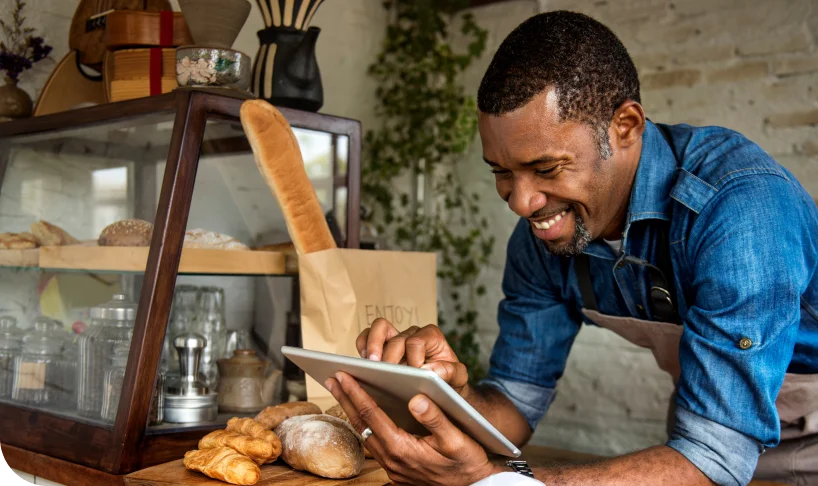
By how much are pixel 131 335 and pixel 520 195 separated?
0.71 m

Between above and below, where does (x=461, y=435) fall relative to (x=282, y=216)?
below

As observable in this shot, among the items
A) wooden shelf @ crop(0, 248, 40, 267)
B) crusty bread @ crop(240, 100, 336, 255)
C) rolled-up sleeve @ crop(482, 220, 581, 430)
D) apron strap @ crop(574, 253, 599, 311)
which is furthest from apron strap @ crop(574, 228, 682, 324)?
wooden shelf @ crop(0, 248, 40, 267)

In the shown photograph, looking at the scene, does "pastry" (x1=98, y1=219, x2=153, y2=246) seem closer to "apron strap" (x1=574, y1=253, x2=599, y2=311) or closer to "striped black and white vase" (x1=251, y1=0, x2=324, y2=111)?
"striped black and white vase" (x1=251, y1=0, x2=324, y2=111)

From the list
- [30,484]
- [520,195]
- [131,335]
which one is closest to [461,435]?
[520,195]

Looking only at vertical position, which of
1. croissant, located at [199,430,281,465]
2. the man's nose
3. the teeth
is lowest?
croissant, located at [199,430,281,465]

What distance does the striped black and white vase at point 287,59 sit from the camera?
1.69 m

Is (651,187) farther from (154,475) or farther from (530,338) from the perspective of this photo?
(154,475)

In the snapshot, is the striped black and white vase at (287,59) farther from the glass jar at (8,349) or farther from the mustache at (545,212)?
the glass jar at (8,349)

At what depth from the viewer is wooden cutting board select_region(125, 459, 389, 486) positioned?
1.20 meters

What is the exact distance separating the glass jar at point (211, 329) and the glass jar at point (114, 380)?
0.16 meters

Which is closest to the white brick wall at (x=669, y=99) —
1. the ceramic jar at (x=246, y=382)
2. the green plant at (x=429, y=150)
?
the green plant at (x=429, y=150)

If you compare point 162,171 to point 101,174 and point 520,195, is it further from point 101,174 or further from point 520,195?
point 520,195

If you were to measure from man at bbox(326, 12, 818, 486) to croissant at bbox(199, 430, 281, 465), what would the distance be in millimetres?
158

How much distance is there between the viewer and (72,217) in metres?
1.64
